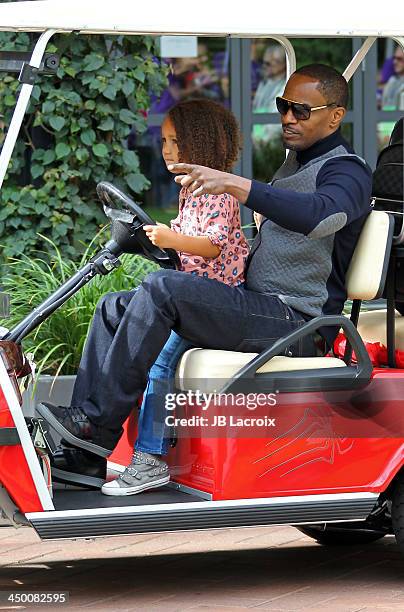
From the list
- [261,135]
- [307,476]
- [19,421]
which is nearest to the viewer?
[19,421]

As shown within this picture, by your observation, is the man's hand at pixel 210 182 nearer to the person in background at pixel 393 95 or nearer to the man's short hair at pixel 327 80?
the man's short hair at pixel 327 80

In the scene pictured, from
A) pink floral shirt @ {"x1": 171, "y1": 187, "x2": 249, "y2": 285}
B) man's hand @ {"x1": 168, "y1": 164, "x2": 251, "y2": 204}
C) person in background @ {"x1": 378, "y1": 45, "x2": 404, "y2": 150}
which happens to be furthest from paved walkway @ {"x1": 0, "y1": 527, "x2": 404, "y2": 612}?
person in background @ {"x1": 378, "y1": 45, "x2": 404, "y2": 150}

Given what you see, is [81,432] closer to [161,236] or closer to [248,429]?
[248,429]

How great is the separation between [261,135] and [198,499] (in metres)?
4.86

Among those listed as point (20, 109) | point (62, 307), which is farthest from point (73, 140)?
point (20, 109)

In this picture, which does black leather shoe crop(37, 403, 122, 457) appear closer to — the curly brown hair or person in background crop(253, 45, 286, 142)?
the curly brown hair

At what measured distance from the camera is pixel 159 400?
14.1 ft

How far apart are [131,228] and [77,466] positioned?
760mm

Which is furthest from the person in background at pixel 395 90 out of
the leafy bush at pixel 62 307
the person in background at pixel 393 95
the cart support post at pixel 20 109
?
the cart support post at pixel 20 109

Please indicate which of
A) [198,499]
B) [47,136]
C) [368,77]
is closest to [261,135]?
[368,77]

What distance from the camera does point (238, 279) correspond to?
445 centimetres

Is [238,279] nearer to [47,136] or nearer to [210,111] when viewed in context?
[210,111]

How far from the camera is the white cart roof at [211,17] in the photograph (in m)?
3.92

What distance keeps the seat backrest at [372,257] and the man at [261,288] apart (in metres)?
0.03
